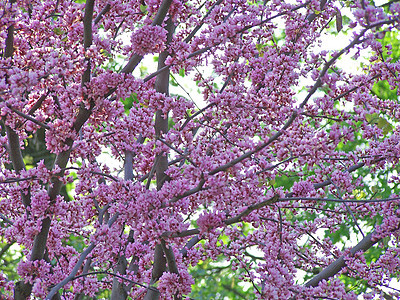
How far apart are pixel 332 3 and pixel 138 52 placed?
3198mm

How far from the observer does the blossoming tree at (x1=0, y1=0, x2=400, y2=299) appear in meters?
4.62

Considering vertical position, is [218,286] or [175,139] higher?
[218,286]

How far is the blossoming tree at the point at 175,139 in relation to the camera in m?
4.62

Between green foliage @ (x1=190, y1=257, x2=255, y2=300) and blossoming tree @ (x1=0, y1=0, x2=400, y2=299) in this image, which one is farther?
green foliage @ (x1=190, y1=257, x2=255, y2=300)

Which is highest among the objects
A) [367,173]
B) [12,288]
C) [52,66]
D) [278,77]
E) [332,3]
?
[367,173]

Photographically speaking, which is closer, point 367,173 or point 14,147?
point 14,147

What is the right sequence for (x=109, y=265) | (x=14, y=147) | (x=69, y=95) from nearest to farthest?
(x=69, y=95) < (x=14, y=147) < (x=109, y=265)

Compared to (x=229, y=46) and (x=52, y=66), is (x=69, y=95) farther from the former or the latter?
(x=229, y=46)

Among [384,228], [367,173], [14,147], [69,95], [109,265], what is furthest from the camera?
[367,173]

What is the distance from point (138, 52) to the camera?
16.3 feet

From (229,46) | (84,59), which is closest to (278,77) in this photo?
(229,46)

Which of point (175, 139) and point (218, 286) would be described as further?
point (218, 286)

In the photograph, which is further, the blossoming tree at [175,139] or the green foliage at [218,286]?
the green foliage at [218,286]

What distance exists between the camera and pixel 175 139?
17.0 feet
